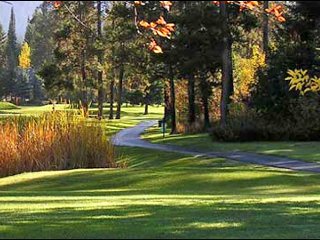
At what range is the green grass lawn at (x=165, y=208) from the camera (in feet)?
28.5

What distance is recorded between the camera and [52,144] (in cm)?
2667

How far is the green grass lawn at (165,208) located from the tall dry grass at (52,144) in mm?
2263

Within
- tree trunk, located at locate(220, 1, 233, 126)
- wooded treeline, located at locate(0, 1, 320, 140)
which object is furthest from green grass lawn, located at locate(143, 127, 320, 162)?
tree trunk, located at locate(220, 1, 233, 126)

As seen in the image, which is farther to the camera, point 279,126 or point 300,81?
point 279,126

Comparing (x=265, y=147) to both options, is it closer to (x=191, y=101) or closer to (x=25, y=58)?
(x=191, y=101)

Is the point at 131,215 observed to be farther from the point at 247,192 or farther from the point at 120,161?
the point at 120,161

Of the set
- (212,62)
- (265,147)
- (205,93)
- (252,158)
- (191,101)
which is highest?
(212,62)

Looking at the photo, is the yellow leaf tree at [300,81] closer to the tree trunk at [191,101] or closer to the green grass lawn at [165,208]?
the green grass lawn at [165,208]

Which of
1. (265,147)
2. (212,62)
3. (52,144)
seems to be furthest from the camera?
(212,62)

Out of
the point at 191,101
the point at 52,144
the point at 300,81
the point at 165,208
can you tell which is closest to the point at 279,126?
the point at 191,101

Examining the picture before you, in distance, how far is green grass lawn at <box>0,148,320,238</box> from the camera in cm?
869

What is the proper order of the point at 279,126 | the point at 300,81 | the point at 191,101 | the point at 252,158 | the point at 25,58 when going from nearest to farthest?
the point at 300,81, the point at 252,158, the point at 279,126, the point at 191,101, the point at 25,58

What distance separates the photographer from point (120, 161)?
29.8 meters

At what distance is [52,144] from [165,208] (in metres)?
15.1
